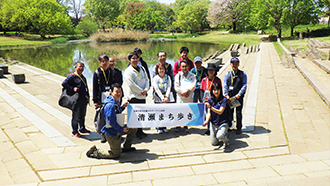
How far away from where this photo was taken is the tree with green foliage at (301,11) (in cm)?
3172

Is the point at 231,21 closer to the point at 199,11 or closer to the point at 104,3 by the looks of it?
the point at 199,11

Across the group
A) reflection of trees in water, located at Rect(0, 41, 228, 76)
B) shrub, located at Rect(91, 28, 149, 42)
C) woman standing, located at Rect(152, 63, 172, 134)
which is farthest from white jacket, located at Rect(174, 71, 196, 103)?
shrub, located at Rect(91, 28, 149, 42)

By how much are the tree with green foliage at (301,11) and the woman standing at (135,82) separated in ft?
107

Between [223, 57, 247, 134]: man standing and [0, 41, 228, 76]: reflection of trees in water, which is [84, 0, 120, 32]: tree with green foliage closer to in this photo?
[0, 41, 228, 76]: reflection of trees in water

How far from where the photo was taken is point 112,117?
4113 millimetres

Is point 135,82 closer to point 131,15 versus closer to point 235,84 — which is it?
point 235,84

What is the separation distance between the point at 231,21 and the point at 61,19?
3562cm

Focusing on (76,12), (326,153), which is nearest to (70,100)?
(326,153)

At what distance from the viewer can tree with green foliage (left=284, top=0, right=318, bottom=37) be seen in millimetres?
31719

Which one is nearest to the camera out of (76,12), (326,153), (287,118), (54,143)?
(326,153)

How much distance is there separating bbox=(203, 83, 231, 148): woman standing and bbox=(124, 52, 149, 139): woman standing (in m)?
1.45

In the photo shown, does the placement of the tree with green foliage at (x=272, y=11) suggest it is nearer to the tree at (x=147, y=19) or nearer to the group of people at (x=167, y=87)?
the group of people at (x=167, y=87)

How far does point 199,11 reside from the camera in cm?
5997

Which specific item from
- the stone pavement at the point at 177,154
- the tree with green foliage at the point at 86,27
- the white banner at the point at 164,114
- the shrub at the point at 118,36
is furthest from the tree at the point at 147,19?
the white banner at the point at 164,114
